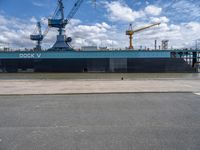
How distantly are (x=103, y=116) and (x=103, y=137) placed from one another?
1.69 m

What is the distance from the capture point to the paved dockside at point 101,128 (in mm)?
3639

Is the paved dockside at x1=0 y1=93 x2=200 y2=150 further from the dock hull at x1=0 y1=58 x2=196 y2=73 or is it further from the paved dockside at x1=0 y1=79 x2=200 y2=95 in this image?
the dock hull at x1=0 y1=58 x2=196 y2=73

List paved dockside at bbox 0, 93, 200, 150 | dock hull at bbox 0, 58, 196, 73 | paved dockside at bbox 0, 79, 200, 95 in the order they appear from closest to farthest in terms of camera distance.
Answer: paved dockside at bbox 0, 93, 200, 150 → paved dockside at bbox 0, 79, 200, 95 → dock hull at bbox 0, 58, 196, 73

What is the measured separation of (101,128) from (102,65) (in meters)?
37.7

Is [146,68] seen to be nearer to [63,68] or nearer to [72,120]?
[63,68]

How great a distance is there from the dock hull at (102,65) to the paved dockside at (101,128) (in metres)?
35.4

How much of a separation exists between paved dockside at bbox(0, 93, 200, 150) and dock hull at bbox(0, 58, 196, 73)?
3542 cm

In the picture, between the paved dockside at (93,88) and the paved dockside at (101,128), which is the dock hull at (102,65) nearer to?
the paved dockside at (93,88)

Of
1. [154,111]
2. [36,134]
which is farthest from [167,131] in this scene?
[36,134]

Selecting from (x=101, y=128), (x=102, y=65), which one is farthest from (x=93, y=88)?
(x=102, y=65)

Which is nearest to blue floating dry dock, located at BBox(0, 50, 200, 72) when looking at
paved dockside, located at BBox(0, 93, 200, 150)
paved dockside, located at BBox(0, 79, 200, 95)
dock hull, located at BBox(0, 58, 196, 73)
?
dock hull, located at BBox(0, 58, 196, 73)

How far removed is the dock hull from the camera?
41219 millimetres

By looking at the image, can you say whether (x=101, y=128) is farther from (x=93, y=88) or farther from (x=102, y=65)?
(x=102, y=65)

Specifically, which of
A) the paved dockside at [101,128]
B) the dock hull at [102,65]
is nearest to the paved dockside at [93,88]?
the paved dockside at [101,128]
